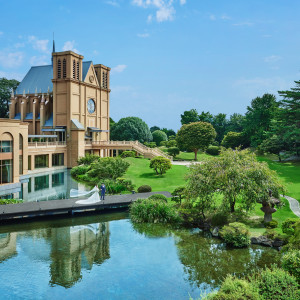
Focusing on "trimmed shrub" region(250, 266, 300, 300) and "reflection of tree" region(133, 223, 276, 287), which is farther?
"reflection of tree" region(133, 223, 276, 287)

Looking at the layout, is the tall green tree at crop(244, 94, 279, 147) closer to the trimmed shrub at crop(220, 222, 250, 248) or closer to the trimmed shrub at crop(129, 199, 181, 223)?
the trimmed shrub at crop(129, 199, 181, 223)

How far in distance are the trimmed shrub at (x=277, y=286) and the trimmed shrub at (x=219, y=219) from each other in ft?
29.7

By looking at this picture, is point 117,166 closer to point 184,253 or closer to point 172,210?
point 172,210

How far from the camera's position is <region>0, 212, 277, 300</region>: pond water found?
11.8m

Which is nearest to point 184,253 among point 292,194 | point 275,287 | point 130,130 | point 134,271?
point 134,271

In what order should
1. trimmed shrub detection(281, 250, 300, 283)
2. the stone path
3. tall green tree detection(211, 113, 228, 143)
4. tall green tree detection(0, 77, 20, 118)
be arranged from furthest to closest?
1. tall green tree detection(211, 113, 228, 143)
2. tall green tree detection(0, 77, 20, 118)
3. the stone path
4. trimmed shrub detection(281, 250, 300, 283)

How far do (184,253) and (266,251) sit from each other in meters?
4.12

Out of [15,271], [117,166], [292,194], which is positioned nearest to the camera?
[15,271]

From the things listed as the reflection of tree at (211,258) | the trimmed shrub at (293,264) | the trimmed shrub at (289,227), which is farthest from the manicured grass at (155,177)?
the trimmed shrub at (293,264)

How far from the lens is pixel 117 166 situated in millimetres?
33594

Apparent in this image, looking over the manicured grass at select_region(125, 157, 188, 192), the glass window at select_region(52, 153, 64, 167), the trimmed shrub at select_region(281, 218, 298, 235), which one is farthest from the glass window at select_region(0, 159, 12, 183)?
the trimmed shrub at select_region(281, 218, 298, 235)

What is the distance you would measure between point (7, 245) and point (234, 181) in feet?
42.2

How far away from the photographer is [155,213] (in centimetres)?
2061

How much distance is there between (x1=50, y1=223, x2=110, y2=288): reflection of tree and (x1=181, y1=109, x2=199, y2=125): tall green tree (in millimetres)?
63524
